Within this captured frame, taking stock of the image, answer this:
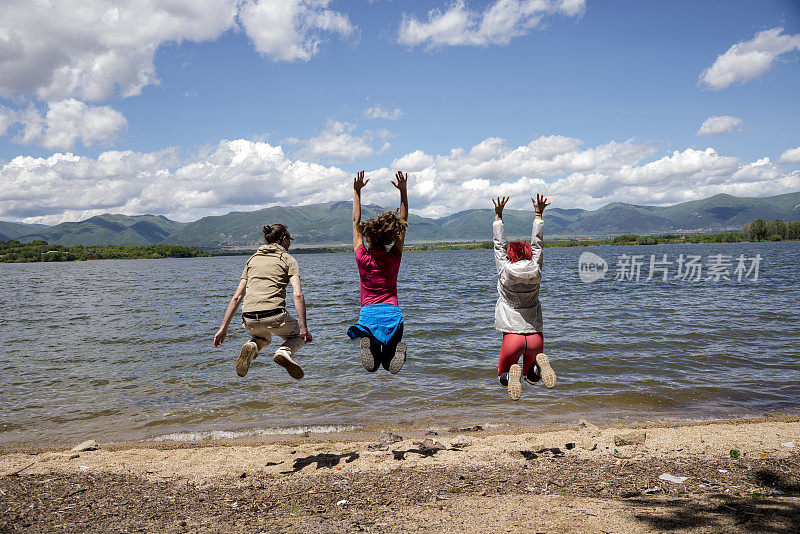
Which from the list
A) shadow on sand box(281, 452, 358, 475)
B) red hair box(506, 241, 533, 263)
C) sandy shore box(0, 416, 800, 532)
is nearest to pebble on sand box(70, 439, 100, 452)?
sandy shore box(0, 416, 800, 532)

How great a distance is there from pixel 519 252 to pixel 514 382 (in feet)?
7.52

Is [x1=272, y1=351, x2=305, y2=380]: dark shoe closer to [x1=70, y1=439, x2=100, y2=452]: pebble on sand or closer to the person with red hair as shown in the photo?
the person with red hair

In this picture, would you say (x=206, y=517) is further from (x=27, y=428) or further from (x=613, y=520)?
(x=27, y=428)

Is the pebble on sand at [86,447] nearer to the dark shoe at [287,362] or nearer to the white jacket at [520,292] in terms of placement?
the dark shoe at [287,362]

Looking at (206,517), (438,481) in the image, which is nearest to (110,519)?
(206,517)

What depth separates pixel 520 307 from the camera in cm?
874

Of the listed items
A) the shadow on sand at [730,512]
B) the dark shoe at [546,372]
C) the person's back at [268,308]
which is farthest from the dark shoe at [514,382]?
the person's back at [268,308]

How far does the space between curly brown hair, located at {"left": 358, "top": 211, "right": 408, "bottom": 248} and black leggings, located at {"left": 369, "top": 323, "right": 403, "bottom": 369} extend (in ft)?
4.90

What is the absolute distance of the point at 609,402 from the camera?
1479cm

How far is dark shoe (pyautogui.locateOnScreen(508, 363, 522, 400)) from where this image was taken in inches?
328

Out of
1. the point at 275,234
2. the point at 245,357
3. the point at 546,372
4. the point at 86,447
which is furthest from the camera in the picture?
the point at 86,447

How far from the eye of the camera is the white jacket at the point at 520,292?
8445 millimetres

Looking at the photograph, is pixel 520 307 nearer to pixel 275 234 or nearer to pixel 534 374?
pixel 534 374

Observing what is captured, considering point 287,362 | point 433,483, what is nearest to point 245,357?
point 287,362
